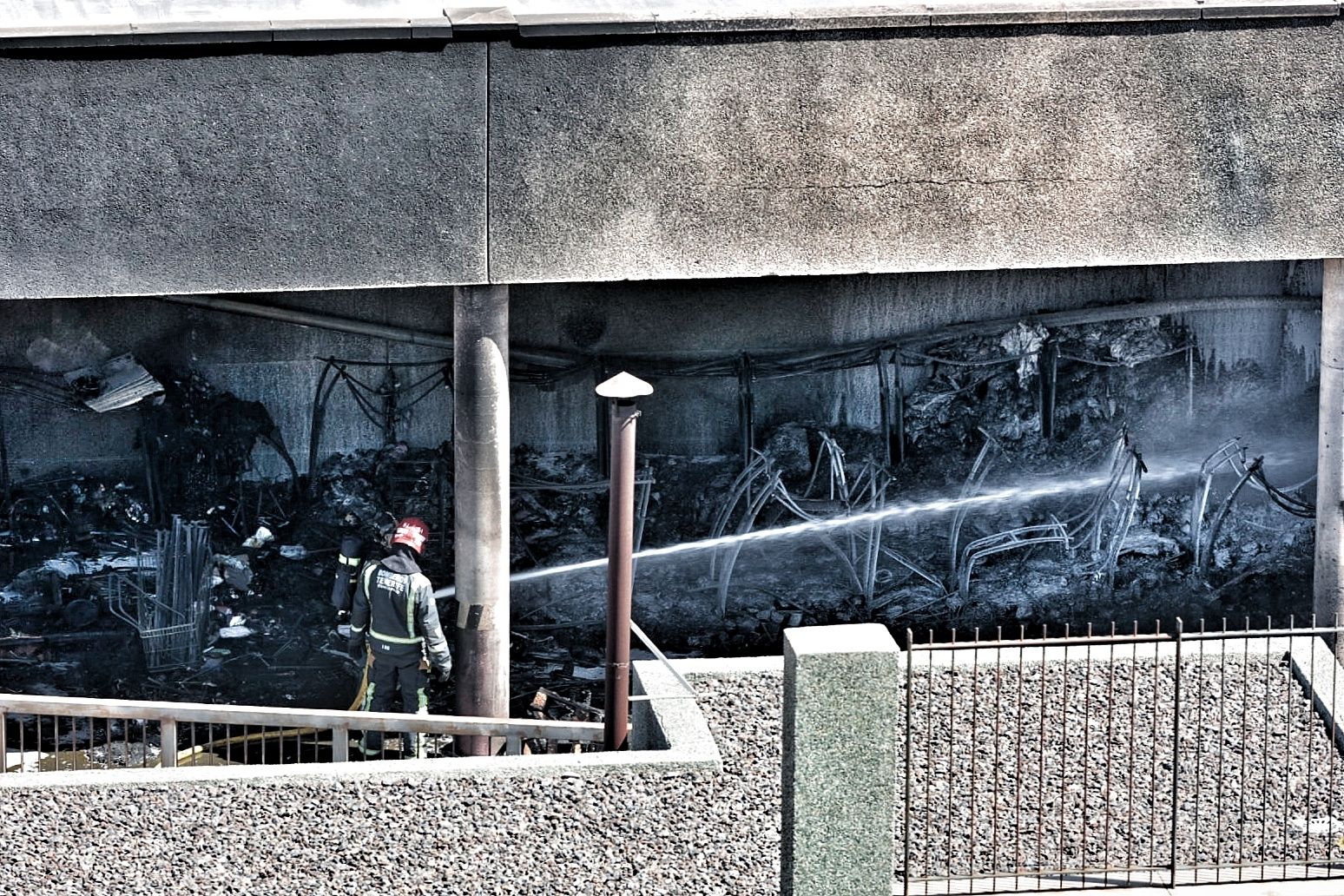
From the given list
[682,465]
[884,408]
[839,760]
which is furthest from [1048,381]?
[839,760]

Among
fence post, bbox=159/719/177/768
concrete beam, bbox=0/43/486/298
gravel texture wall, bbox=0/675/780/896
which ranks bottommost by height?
gravel texture wall, bbox=0/675/780/896

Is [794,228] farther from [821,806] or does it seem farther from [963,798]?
[821,806]

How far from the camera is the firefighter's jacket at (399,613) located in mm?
13781

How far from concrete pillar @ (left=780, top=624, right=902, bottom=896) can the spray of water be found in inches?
243

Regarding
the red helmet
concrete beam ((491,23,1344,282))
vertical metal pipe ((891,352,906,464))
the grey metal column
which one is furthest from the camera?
vertical metal pipe ((891,352,906,464))

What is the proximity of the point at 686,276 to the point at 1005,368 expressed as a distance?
3.43 m

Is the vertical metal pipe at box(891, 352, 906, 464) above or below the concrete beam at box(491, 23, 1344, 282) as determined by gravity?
below

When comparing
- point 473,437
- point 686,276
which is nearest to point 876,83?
point 686,276

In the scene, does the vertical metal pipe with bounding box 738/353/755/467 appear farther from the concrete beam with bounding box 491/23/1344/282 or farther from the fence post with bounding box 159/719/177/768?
the fence post with bounding box 159/719/177/768

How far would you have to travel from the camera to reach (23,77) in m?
12.6

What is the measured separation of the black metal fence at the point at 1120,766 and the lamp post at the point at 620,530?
1.61 meters

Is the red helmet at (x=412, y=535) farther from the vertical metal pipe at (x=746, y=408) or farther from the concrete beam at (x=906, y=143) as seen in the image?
the vertical metal pipe at (x=746, y=408)

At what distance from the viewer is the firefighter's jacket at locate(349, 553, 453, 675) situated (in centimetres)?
1378

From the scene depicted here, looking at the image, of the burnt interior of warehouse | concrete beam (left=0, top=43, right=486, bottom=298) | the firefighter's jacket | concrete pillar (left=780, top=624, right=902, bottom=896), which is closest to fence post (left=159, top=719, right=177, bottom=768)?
the firefighter's jacket
